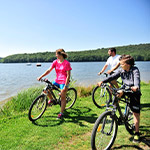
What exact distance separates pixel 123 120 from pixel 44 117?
2498mm

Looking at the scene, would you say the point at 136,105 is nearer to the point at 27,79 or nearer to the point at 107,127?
the point at 107,127

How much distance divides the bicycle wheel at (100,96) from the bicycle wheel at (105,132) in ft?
8.11

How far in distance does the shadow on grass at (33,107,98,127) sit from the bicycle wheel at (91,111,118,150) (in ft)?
4.04

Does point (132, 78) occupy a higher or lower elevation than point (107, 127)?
higher

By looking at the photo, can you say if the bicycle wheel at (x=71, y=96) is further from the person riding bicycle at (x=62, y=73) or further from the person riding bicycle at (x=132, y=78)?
the person riding bicycle at (x=132, y=78)

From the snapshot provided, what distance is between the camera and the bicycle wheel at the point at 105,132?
252cm

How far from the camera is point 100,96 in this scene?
17.5ft

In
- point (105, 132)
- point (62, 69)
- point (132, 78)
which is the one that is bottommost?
point (105, 132)

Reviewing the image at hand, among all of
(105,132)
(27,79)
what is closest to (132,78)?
(105,132)

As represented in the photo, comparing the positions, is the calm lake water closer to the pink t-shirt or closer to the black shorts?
the pink t-shirt

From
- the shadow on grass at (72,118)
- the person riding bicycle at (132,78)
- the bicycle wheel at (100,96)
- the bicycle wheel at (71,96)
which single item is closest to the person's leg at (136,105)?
the person riding bicycle at (132,78)

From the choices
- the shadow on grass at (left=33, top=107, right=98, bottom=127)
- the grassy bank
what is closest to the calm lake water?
the shadow on grass at (left=33, top=107, right=98, bottom=127)

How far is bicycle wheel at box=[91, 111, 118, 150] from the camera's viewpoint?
2.52 m

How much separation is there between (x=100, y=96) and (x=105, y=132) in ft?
8.61
